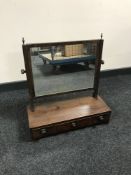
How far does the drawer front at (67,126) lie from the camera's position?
1.31 m

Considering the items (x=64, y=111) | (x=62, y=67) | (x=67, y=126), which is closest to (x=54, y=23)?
(x=62, y=67)

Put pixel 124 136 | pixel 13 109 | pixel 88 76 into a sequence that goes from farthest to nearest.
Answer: pixel 13 109 < pixel 88 76 < pixel 124 136

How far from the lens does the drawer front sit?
4.29 ft

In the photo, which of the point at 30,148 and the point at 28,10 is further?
the point at 28,10

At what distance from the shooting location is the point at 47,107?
1.48m

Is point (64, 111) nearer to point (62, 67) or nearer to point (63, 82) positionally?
point (63, 82)

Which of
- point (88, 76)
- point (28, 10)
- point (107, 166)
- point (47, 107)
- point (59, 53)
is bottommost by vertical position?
point (107, 166)

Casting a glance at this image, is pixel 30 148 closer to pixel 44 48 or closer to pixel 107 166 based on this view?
pixel 107 166

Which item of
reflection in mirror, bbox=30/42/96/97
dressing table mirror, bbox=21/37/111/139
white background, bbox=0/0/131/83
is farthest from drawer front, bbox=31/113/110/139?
white background, bbox=0/0/131/83

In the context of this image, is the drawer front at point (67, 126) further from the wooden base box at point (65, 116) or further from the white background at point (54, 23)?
the white background at point (54, 23)

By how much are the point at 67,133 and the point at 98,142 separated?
27cm

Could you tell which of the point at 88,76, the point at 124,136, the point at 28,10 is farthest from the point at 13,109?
the point at 124,136

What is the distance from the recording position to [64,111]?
1428mm

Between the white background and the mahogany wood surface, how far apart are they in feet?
2.23
